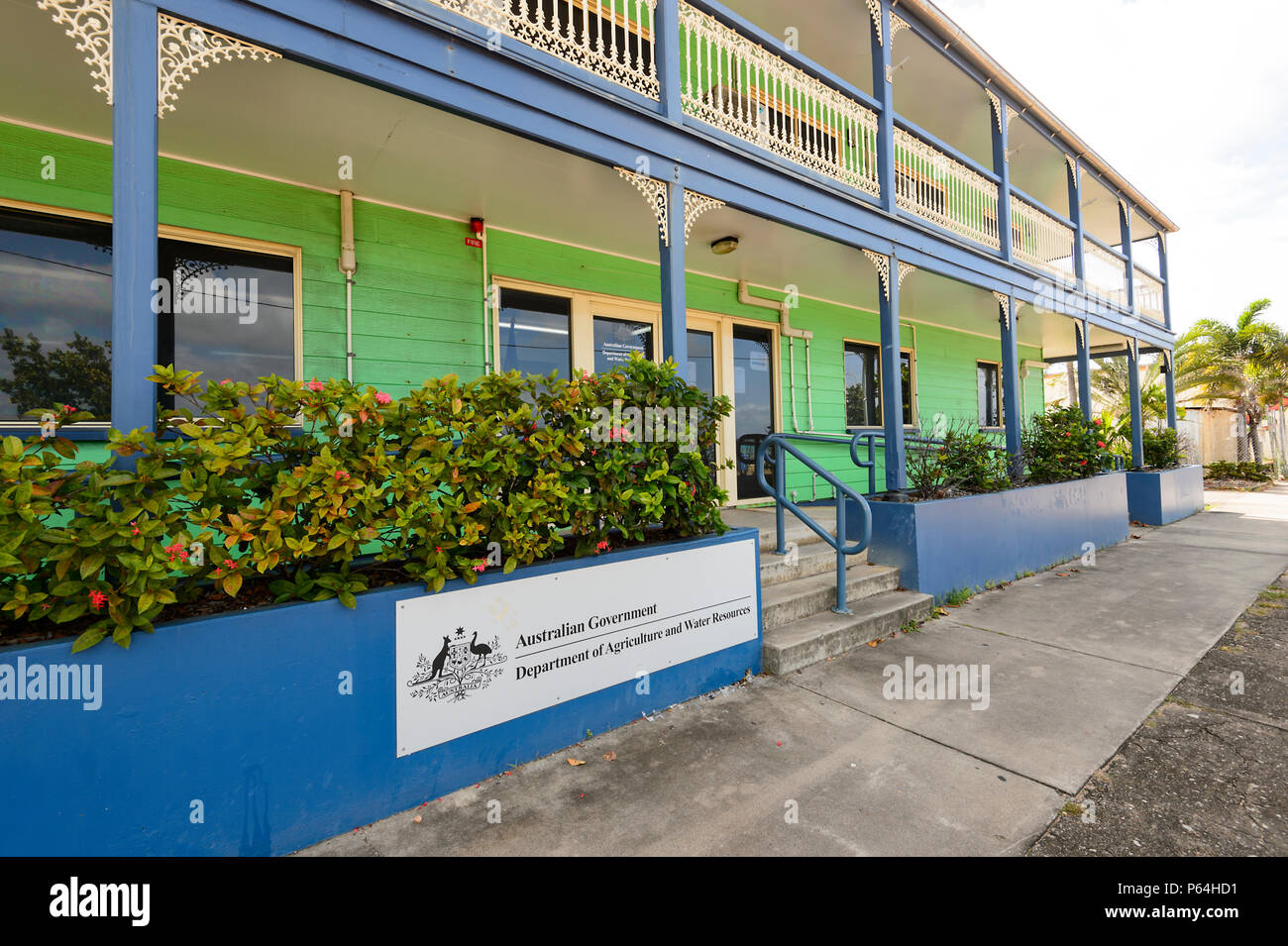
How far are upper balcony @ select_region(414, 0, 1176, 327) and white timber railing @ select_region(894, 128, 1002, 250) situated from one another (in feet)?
0.07

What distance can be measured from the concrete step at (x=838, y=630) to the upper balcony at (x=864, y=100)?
3313mm

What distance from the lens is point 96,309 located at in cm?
349

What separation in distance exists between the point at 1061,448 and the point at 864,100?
4621 millimetres

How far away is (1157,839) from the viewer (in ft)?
6.38

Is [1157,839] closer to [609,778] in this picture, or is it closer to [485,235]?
[609,778]

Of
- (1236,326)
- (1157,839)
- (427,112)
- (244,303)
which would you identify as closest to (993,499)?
(1157,839)

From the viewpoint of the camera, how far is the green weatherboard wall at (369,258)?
338 cm

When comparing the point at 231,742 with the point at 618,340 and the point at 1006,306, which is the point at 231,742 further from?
the point at 1006,306

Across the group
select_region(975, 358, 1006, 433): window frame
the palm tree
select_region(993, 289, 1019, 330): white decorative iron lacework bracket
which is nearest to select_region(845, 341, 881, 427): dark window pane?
select_region(993, 289, 1019, 330): white decorative iron lacework bracket

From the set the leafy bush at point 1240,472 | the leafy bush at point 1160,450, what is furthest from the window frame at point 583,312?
the leafy bush at point 1240,472

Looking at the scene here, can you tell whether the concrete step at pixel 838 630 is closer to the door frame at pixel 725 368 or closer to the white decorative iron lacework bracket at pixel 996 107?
the door frame at pixel 725 368

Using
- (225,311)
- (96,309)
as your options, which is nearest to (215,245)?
(225,311)

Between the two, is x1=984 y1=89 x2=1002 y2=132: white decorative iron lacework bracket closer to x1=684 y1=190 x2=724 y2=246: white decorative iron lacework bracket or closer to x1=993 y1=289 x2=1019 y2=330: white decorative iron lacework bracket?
x1=993 y1=289 x2=1019 y2=330: white decorative iron lacework bracket
